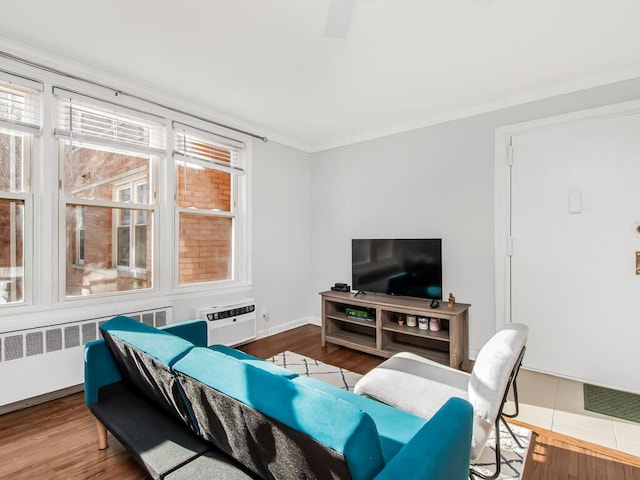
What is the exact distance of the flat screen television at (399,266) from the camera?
10.6 ft

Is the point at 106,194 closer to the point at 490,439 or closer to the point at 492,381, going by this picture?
the point at 492,381

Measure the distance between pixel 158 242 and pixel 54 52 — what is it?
159 centimetres

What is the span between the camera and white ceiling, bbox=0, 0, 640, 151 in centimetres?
190

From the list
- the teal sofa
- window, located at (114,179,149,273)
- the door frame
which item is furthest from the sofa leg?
the door frame

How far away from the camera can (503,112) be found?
3070 mm

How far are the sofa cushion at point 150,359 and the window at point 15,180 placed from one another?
43.5 inches

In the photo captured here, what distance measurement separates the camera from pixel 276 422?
37.0 inches

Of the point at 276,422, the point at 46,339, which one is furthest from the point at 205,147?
the point at 276,422

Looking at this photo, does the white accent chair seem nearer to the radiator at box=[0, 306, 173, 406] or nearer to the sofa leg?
the sofa leg

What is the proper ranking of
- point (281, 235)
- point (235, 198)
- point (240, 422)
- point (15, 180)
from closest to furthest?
point (240, 422) < point (15, 180) < point (235, 198) < point (281, 235)

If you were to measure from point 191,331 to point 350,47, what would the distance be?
Result: 2.27 meters

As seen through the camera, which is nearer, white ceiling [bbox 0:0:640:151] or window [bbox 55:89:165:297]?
white ceiling [bbox 0:0:640:151]

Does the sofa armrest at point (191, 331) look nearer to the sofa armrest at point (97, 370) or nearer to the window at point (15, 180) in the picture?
the sofa armrest at point (97, 370)

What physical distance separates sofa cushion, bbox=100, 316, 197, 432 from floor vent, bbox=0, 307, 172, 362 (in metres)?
0.86
